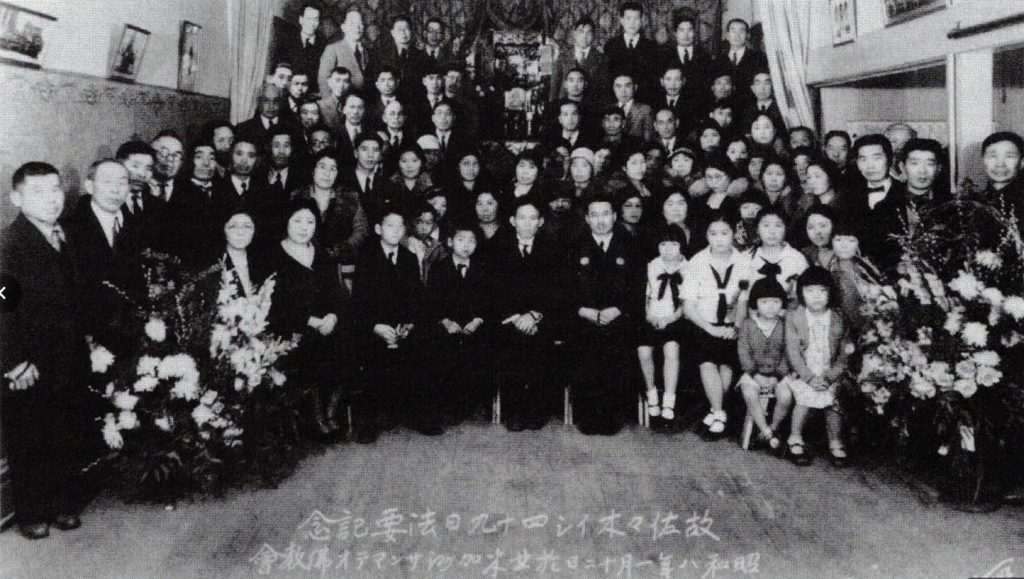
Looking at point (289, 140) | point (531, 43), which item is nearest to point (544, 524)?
point (289, 140)

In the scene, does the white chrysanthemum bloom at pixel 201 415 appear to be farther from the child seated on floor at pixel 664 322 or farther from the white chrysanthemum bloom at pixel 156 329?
the child seated on floor at pixel 664 322

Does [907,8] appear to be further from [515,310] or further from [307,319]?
[307,319]

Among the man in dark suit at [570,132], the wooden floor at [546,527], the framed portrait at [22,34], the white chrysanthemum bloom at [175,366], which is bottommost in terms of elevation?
the wooden floor at [546,527]

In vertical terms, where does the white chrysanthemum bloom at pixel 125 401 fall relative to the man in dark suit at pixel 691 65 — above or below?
below

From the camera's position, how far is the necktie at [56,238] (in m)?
3.04

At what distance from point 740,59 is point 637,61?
30.8 inches

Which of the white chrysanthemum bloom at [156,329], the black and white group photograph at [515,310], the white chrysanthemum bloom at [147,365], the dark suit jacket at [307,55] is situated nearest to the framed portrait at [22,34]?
the black and white group photograph at [515,310]

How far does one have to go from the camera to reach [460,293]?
14.0ft

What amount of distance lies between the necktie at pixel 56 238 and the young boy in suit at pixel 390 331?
1.44 metres

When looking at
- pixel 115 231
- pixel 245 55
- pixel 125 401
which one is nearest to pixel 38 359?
pixel 125 401

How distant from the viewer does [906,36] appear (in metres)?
4.72

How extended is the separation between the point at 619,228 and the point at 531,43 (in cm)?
424

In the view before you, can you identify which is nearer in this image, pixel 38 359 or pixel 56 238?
pixel 38 359

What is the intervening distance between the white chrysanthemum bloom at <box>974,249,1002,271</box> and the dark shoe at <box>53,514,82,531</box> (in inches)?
144
